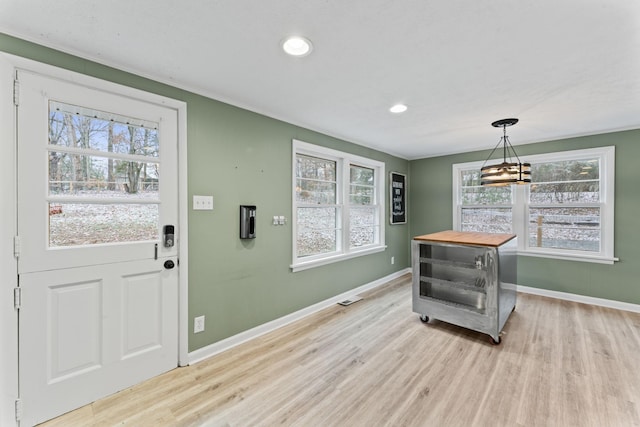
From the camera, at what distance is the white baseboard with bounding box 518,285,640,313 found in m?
3.48

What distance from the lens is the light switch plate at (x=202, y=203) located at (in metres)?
2.32

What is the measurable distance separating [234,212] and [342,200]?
1.77 metres

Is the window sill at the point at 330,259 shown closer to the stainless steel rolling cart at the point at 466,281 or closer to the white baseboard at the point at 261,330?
the white baseboard at the point at 261,330

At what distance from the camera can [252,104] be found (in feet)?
8.71

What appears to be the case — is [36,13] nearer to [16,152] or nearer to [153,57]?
[153,57]

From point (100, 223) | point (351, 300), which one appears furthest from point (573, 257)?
point (100, 223)

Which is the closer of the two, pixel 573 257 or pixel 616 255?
pixel 616 255

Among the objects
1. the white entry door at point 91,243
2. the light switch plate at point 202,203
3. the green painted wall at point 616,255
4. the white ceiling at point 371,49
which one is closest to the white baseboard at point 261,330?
the white entry door at point 91,243

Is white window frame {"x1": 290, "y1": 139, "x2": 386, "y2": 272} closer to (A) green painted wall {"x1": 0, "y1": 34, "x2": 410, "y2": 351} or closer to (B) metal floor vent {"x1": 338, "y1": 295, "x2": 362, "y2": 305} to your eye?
(A) green painted wall {"x1": 0, "y1": 34, "x2": 410, "y2": 351}

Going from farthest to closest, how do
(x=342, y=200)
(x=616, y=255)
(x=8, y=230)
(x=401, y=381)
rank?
1. (x=342, y=200)
2. (x=616, y=255)
3. (x=401, y=381)
4. (x=8, y=230)

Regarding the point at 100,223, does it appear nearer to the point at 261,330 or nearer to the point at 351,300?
the point at 261,330

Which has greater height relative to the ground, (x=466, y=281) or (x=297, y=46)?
(x=297, y=46)

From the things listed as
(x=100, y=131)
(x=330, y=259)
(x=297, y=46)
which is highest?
(x=297, y=46)

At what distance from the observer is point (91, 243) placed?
1.85 m
